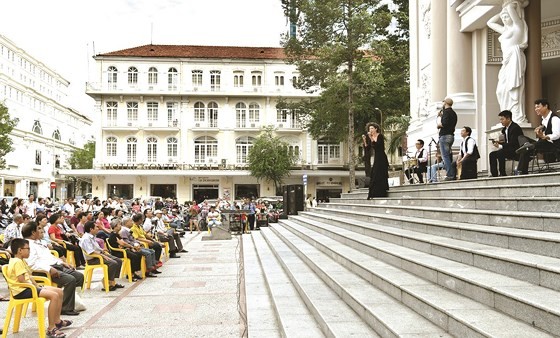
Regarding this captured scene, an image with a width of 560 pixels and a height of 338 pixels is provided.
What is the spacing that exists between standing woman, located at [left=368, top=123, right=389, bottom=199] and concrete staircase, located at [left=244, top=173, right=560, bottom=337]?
1.53 m

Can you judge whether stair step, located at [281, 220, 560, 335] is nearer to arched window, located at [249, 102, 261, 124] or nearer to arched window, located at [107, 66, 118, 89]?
Result: arched window, located at [249, 102, 261, 124]

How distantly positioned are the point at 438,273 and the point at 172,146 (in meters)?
46.2

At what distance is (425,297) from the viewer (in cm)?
466

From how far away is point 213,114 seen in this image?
49.7m

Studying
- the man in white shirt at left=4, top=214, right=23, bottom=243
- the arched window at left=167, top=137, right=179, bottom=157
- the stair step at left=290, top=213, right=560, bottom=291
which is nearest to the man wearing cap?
the stair step at left=290, top=213, right=560, bottom=291

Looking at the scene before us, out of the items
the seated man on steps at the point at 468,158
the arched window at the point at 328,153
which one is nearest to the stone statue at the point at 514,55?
the seated man on steps at the point at 468,158

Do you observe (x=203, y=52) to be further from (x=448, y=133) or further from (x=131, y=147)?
(x=448, y=133)

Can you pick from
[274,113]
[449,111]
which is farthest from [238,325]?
[274,113]

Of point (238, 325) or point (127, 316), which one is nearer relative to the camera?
point (238, 325)

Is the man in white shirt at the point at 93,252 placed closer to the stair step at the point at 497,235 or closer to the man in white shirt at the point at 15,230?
the man in white shirt at the point at 15,230

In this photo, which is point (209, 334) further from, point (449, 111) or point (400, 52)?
point (400, 52)

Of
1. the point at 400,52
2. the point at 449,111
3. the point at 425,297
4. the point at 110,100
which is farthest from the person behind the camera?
the point at 110,100

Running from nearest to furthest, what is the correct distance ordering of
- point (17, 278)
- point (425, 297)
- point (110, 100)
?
point (425, 297)
point (17, 278)
point (110, 100)

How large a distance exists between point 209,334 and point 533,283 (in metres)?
3.89
